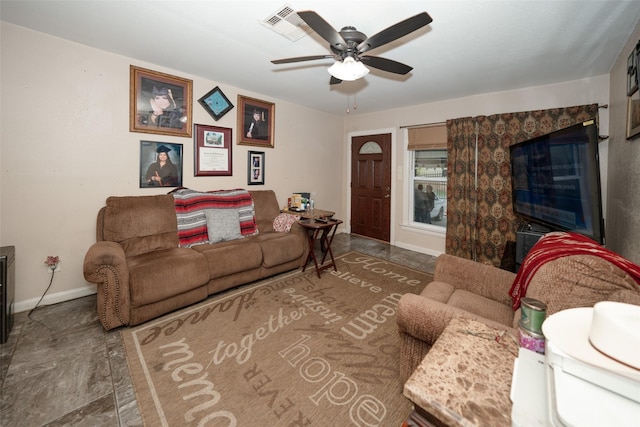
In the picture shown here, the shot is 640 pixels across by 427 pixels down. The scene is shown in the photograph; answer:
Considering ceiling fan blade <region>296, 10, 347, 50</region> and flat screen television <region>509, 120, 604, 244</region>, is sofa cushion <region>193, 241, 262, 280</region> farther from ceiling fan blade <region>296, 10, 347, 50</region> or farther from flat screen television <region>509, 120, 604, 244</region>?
flat screen television <region>509, 120, 604, 244</region>

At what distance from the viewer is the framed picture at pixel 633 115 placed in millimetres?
1841

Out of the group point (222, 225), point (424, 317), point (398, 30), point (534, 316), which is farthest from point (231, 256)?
point (534, 316)

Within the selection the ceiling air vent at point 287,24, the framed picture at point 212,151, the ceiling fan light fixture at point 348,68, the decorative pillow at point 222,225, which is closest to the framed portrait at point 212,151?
the framed picture at point 212,151

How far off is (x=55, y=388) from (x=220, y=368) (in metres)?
0.94

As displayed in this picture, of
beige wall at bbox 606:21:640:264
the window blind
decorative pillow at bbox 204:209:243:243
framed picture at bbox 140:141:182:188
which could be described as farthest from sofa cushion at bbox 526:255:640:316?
framed picture at bbox 140:141:182:188

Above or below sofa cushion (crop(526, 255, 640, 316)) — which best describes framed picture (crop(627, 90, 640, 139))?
above

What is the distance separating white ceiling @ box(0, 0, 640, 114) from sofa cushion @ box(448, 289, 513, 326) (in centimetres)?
203

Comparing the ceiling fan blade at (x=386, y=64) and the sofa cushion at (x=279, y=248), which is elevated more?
the ceiling fan blade at (x=386, y=64)

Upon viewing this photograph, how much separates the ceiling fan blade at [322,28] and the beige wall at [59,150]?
231 centimetres

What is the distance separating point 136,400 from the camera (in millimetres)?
1533

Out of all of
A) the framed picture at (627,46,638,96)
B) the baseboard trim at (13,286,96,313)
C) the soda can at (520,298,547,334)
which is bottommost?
the baseboard trim at (13,286,96,313)

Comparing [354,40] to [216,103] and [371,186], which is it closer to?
[216,103]

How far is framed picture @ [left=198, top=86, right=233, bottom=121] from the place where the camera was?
11.4ft

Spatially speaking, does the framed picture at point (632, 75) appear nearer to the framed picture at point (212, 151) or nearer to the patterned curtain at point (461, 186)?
the patterned curtain at point (461, 186)
